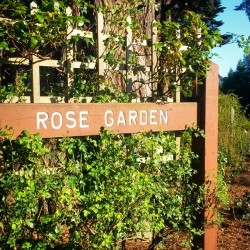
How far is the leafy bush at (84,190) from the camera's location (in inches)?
76.6

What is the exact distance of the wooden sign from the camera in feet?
6.16

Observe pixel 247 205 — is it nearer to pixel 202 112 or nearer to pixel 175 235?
pixel 175 235

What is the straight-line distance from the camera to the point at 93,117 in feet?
6.99

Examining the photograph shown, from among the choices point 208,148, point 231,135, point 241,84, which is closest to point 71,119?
point 208,148

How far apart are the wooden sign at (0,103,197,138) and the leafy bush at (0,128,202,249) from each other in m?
0.07

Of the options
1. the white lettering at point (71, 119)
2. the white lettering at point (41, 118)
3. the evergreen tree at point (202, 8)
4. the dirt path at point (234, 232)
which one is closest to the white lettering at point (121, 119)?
the white lettering at point (71, 119)

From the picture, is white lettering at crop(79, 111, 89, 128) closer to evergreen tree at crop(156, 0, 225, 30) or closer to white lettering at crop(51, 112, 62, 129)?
white lettering at crop(51, 112, 62, 129)

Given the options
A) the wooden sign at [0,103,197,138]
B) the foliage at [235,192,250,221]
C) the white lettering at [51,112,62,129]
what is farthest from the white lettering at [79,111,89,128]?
the foliage at [235,192,250,221]

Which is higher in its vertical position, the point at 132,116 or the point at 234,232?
the point at 132,116

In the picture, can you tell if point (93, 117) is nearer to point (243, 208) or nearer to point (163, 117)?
point (163, 117)

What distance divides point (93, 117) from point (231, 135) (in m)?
5.88

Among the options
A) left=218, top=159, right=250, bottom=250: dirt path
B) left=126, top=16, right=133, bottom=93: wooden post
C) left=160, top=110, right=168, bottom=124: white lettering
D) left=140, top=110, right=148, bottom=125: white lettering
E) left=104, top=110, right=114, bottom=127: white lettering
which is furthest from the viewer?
left=218, top=159, right=250, bottom=250: dirt path

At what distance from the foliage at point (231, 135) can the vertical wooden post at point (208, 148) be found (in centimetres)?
428

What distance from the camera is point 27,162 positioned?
207cm
